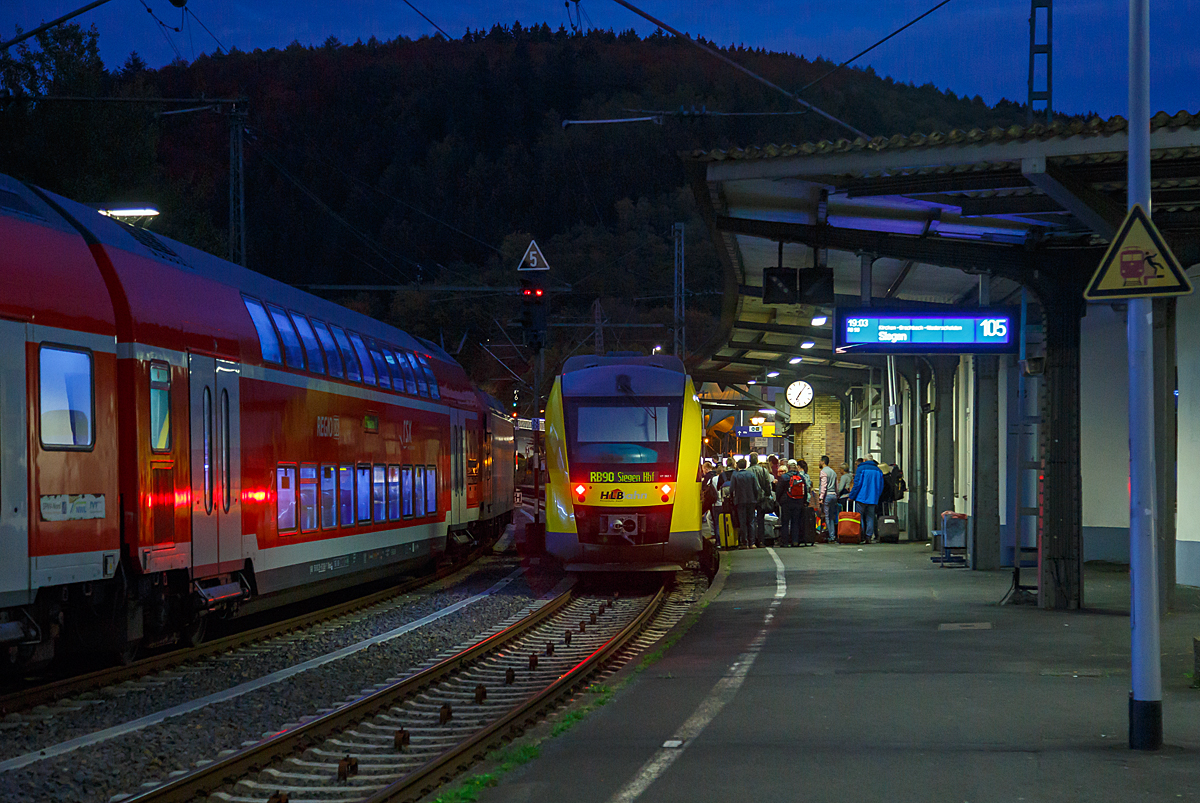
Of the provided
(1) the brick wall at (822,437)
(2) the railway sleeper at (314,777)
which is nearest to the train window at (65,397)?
(2) the railway sleeper at (314,777)

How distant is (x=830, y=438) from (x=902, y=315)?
23415 mm

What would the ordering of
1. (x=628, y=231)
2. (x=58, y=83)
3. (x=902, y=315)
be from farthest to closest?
(x=628, y=231), (x=58, y=83), (x=902, y=315)

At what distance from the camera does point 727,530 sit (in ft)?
82.2

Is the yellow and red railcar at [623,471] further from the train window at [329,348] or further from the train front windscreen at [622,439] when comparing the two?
the train window at [329,348]

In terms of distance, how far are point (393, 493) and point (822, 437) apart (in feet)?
72.0

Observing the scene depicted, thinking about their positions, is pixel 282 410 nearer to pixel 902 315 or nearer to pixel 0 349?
pixel 0 349

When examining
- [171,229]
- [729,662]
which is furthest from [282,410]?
[171,229]

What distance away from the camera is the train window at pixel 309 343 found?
14.7 m

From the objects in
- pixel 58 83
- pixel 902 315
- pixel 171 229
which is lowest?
pixel 902 315

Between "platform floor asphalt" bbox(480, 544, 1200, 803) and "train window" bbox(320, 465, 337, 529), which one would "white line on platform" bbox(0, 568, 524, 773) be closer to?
"train window" bbox(320, 465, 337, 529)

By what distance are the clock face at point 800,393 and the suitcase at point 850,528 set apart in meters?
6.24

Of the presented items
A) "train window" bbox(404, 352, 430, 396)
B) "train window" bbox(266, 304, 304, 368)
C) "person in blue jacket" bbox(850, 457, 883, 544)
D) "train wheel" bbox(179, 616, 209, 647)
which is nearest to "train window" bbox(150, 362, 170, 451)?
"train wheel" bbox(179, 616, 209, 647)

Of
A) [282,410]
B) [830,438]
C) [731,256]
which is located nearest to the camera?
[282,410]

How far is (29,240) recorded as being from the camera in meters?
9.24
